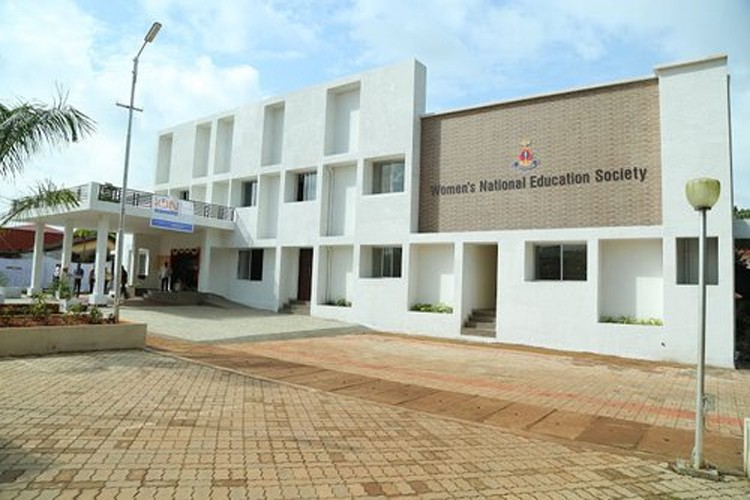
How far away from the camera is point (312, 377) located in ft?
30.3

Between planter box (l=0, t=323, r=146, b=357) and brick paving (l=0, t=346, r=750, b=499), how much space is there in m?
2.18

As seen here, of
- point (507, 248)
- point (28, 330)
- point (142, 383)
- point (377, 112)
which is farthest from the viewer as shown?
point (377, 112)

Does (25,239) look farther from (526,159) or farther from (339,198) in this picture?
(526,159)

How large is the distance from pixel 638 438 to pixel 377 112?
646 inches

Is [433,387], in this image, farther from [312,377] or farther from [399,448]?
[399,448]

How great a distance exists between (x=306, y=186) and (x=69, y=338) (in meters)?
14.5

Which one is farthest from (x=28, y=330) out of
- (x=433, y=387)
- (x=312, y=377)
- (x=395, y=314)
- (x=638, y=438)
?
(x=395, y=314)

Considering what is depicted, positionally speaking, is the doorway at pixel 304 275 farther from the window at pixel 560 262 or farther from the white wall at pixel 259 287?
the window at pixel 560 262

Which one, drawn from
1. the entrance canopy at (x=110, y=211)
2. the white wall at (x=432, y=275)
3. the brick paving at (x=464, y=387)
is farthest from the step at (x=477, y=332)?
the entrance canopy at (x=110, y=211)

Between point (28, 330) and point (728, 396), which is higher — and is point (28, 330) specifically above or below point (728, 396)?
above

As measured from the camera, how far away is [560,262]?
1630cm

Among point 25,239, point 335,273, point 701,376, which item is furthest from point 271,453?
point 25,239

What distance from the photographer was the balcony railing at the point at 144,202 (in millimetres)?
19844

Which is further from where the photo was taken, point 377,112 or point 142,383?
point 377,112
